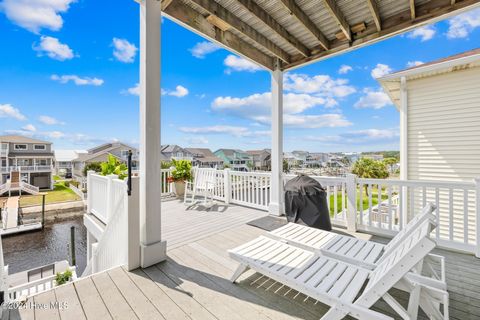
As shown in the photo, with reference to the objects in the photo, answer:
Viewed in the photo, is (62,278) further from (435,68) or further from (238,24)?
(435,68)

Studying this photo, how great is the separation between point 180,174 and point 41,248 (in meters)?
10.2

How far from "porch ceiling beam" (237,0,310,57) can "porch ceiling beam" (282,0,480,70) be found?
0.36 meters

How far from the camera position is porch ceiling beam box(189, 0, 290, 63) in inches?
109

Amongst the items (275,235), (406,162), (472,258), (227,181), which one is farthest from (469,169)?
(227,181)

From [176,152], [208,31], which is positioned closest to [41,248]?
[208,31]

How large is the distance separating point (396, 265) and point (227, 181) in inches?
177

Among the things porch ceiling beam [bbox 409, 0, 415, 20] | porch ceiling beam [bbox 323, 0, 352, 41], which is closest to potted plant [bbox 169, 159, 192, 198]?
porch ceiling beam [bbox 323, 0, 352, 41]

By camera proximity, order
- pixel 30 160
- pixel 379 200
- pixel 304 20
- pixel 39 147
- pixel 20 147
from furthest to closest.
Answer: pixel 39 147 → pixel 30 160 → pixel 20 147 → pixel 379 200 → pixel 304 20

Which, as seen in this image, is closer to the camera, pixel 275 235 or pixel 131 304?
pixel 131 304

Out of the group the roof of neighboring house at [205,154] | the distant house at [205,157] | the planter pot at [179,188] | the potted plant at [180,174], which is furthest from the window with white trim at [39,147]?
the planter pot at [179,188]

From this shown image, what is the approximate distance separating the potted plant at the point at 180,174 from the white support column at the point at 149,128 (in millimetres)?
3743

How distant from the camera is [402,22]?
3.00m

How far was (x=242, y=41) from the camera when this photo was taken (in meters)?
3.69

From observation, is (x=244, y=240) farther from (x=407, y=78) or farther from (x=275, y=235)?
(x=407, y=78)
